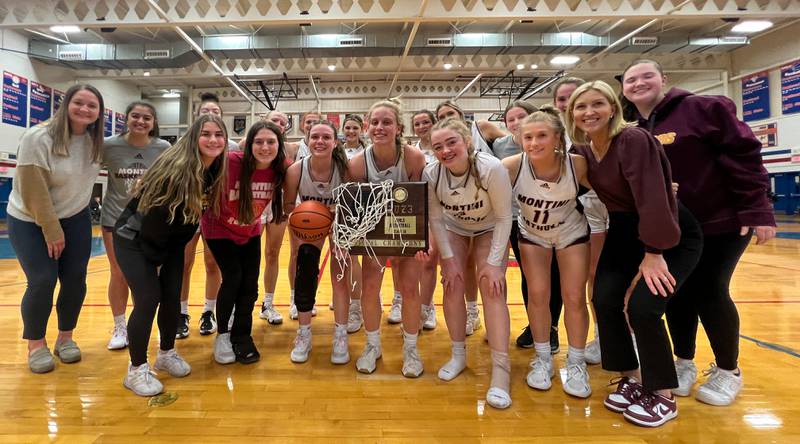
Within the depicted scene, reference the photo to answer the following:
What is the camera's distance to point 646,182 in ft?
5.36

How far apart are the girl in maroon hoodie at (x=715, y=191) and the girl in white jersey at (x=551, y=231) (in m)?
0.50

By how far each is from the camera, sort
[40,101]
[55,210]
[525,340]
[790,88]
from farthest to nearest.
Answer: [40,101] → [790,88] → [525,340] → [55,210]

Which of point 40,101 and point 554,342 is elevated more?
point 40,101

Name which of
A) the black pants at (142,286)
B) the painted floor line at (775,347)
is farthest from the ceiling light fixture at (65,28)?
the painted floor line at (775,347)

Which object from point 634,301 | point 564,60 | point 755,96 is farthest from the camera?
point 755,96

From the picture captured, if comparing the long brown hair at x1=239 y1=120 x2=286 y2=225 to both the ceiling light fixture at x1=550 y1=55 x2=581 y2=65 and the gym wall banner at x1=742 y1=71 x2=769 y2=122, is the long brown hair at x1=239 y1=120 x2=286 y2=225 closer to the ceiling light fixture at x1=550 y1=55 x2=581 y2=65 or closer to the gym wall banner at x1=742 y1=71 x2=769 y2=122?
the ceiling light fixture at x1=550 y1=55 x2=581 y2=65

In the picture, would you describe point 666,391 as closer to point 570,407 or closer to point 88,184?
point 570,407

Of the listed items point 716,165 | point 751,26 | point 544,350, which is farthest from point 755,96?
point 544,350

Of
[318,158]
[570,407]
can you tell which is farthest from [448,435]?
[318,158]

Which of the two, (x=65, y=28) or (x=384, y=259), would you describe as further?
(x=65, y=28)

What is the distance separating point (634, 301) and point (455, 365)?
3.33 ft

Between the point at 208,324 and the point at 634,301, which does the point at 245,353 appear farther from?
the point at 634,301

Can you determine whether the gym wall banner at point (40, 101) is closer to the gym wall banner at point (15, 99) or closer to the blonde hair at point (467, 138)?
the gym wall banner at point (15, 99)

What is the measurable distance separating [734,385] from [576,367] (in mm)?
777
